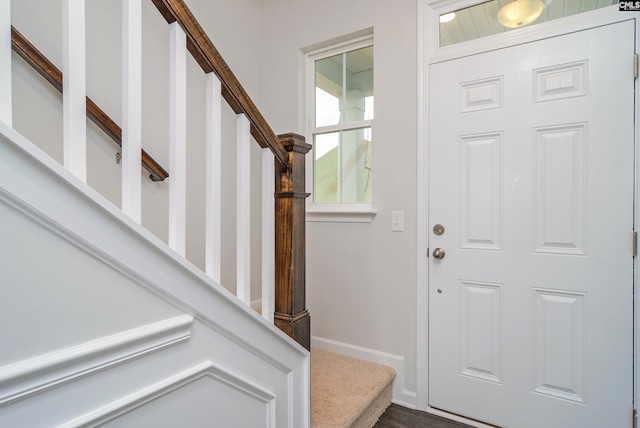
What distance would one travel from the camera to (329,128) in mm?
2367

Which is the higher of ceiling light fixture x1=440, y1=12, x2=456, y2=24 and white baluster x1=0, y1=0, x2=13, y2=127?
ceiling light fixture x1=440, y1=12, x2=456, y2=24

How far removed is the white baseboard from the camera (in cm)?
201

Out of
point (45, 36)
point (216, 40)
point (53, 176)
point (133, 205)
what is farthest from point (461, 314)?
point (45, 36)

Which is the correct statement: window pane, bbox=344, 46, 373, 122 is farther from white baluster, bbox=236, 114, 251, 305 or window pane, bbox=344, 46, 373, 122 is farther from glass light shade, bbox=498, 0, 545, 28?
white baluster, bbox=236, 114, 251, 305

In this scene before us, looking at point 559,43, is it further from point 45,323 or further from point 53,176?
point 45,323

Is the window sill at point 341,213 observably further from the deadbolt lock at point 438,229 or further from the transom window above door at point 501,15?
the transom window above door at point 501,15

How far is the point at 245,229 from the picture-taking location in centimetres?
113

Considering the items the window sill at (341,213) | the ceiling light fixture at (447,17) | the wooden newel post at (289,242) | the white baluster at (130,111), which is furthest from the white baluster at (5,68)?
the ceiling light fixture at (447,17)

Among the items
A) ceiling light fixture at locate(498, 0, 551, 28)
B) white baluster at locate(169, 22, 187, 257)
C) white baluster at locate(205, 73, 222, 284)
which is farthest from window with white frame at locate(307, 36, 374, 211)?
white baluster at locate(169, 22, 187, 257)

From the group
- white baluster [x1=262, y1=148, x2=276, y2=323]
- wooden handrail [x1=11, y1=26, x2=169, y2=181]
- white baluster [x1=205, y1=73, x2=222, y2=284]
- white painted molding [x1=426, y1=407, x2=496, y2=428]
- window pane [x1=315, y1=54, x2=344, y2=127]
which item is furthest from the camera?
window pane [x1=315, y1=54, x2=344, y2=127]

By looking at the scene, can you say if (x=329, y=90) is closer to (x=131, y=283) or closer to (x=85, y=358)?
(x=131, y=283)

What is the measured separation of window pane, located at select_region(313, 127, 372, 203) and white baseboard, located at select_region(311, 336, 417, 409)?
0.94 metres

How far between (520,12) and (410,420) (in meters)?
2.22

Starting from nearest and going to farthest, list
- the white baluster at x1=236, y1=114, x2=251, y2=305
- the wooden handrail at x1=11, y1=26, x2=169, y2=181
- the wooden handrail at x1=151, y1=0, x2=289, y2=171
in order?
the wooden handrail at x1=151, y1=0, x2=289, y2=171 → the white baluster at x1=236, y1=114, x2=251, y2=305 → the wooden handrail at x1=11, y1=26, x2=169, y2=181
